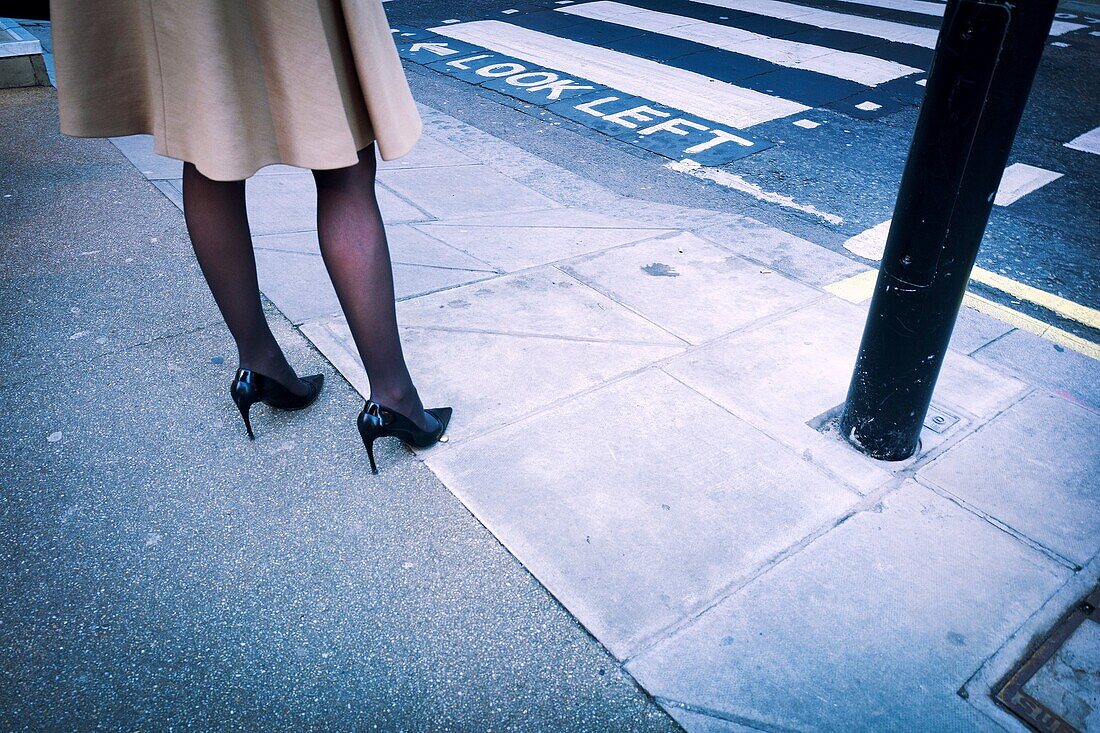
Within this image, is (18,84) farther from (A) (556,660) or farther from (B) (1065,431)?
(B) (1065,431)

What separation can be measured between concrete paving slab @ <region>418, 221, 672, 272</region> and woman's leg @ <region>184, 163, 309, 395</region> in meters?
1.27

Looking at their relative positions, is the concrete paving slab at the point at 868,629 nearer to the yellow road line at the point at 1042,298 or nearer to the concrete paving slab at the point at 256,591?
the concrete paving slab at the point at 256,591

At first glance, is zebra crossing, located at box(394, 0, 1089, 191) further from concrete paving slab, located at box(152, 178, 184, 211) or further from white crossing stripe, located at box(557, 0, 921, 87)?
concrete paving slab, located at box(152, 178, 184, 211)

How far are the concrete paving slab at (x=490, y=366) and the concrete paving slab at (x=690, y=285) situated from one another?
269mm

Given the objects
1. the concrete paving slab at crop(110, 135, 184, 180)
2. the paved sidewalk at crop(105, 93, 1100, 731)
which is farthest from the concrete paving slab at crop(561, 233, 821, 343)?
the concrete paving slab at crop(110, 135, 184, 180)

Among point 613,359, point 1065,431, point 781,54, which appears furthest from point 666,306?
point 781,54

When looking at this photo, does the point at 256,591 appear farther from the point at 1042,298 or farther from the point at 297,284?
the point at 1042,298

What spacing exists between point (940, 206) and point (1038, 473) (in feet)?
2.82

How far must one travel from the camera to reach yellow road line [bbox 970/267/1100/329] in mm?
3129

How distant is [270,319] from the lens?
2.72 metres

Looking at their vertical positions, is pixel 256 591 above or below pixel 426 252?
below

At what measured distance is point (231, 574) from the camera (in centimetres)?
174

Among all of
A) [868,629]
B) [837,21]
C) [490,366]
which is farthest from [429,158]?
[837,21]

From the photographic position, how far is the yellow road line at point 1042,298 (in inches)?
123
